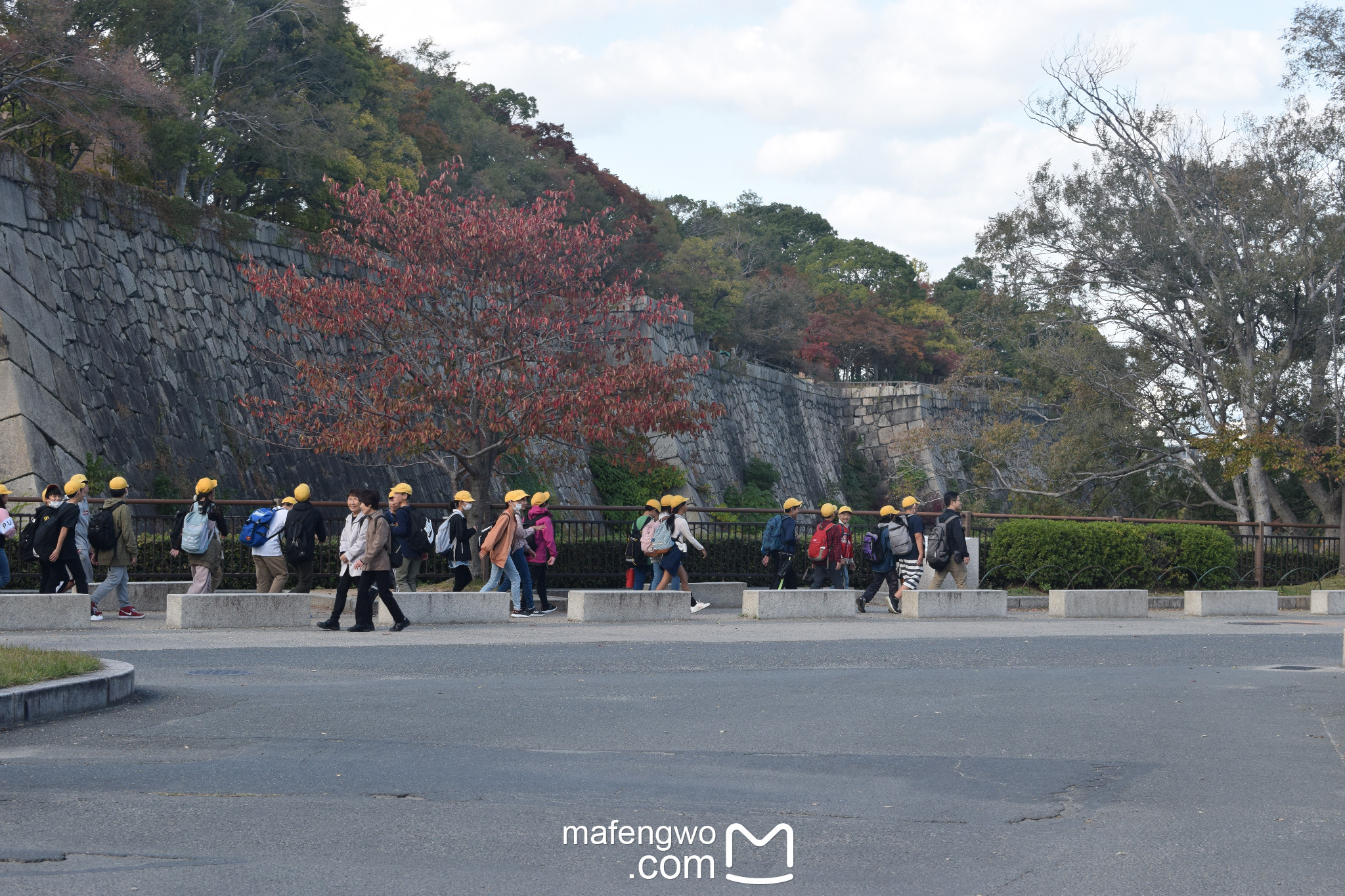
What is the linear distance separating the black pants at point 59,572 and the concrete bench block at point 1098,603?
14.0 meters

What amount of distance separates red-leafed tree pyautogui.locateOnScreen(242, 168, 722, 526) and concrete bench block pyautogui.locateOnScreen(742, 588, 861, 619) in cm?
349

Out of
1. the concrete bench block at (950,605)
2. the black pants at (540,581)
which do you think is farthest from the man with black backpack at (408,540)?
the concrete bench block at (950,605)

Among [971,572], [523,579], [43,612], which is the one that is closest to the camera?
[43,612]

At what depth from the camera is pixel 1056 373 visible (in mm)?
34406

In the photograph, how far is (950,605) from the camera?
64.5 feet

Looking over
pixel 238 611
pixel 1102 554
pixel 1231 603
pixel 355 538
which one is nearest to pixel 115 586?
pixel 238 611

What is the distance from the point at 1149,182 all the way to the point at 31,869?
109 ft

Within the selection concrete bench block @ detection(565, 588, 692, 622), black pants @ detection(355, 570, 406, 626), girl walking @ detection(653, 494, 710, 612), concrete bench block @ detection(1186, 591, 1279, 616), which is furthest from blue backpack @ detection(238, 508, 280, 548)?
concrete bench block @ detection(1186, 591, 1279, 616)

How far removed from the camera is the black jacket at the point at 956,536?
775 inches

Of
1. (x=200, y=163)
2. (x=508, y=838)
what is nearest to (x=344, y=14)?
(x=200, y=163)

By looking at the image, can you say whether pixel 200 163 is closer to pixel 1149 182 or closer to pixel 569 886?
pixel 1149 182

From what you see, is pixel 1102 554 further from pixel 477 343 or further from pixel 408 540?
pixel 408 540

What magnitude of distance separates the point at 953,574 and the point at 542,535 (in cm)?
667

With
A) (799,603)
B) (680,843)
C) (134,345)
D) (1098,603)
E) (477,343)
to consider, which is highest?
(134,345)
